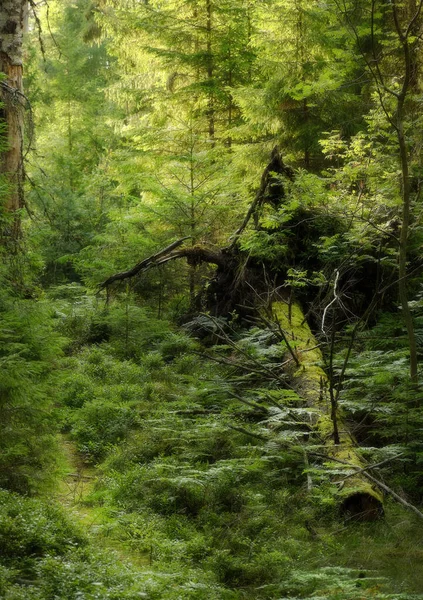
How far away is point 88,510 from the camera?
20.1ft

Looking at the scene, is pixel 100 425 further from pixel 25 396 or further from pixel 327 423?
pixel 327 423

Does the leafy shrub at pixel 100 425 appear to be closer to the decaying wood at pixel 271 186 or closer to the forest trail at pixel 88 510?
the forest trail at pixel 88 510

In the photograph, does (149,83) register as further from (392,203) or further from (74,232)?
(392,203)

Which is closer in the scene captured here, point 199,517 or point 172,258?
point 199,517

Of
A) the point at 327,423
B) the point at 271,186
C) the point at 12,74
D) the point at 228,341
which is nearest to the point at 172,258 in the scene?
the point at 271,186

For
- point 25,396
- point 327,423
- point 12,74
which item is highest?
point 12,74

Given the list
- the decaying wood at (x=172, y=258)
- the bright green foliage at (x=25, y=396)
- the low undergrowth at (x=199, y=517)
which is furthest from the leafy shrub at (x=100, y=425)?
the decaying wood at (x=172, y=258)

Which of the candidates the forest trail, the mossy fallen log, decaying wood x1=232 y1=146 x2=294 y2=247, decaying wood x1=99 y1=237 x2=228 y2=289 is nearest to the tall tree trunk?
decaying wood x1=99 y1=237 x2=228 y2=289

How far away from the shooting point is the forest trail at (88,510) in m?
5.15

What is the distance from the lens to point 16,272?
830cm

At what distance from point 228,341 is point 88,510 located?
2626mm

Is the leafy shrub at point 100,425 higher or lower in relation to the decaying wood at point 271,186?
lower

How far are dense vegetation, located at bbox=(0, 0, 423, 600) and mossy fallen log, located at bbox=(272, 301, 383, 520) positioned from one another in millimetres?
29

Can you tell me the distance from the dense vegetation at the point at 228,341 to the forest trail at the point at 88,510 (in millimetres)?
34
